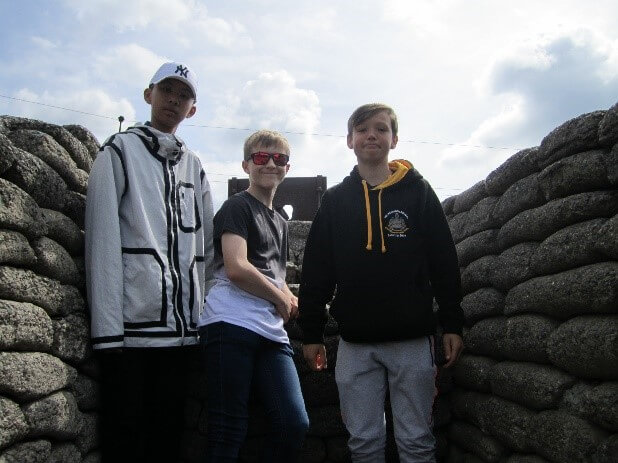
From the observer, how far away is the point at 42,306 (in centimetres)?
203

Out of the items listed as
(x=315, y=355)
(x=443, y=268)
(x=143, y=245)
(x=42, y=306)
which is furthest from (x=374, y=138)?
(x=42, y=306)

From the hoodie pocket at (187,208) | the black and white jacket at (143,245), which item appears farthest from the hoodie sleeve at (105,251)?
the hoodie pocket at (187,208)

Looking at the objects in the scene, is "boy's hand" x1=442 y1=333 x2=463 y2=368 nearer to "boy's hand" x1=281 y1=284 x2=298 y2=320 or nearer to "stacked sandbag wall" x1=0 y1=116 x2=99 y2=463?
"boy's hand" x1=281 y1=284 x2=298 y2=320

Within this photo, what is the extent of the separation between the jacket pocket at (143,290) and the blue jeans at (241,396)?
0.80 ft

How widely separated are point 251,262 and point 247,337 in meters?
0.38

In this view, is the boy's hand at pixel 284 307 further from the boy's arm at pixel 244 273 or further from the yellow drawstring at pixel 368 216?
the yellow drawstring at pixel 368 216

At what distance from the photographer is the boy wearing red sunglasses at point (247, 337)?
226cm

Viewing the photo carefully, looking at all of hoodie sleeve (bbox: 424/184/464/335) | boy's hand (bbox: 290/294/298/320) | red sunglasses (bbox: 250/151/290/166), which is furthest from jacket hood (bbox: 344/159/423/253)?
boy's hand (bbox: 290/294/298/320)

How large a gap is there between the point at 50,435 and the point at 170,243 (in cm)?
87

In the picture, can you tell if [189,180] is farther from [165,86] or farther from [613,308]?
[613,308]

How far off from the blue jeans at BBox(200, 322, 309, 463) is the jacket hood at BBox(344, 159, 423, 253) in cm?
72

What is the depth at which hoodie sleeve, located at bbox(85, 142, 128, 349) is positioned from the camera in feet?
7.06

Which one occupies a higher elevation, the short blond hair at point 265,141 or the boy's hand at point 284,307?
the short blond hair at point 265,141

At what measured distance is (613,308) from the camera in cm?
188
